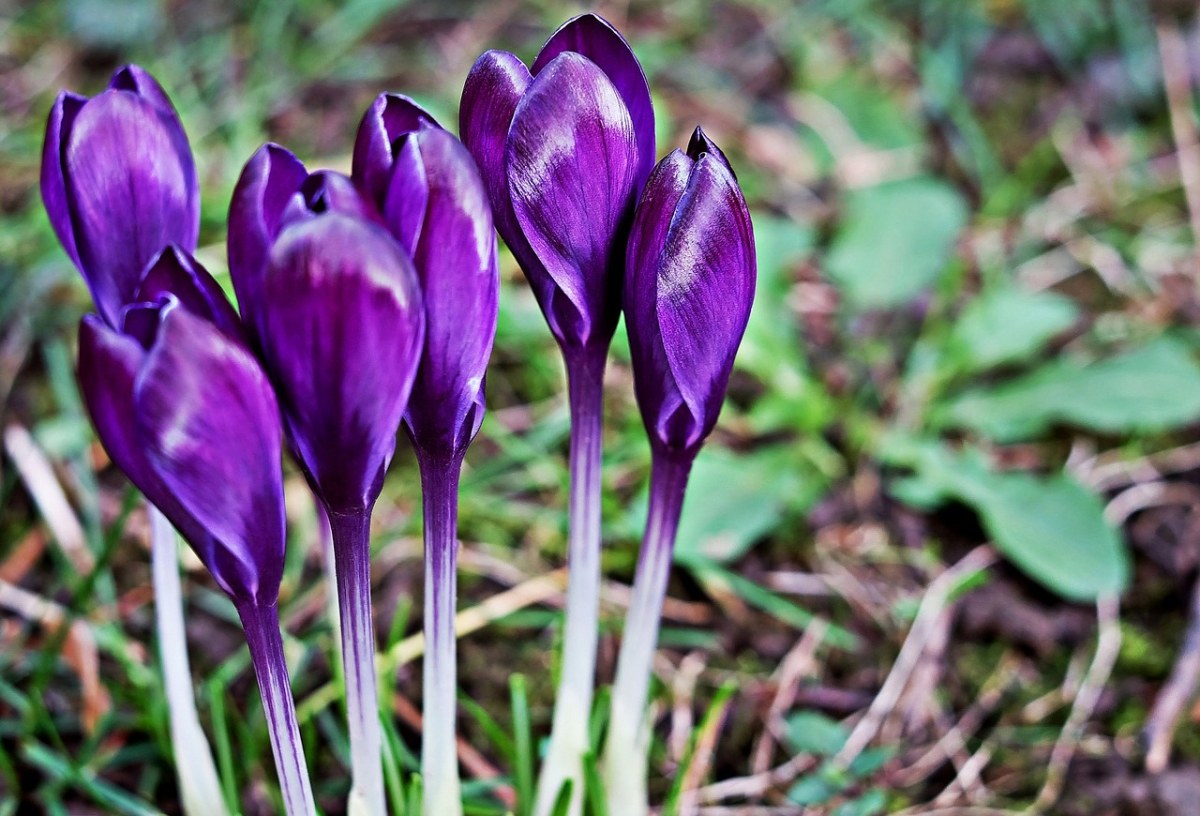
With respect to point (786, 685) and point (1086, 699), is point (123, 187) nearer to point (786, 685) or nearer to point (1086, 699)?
point (786, 685)

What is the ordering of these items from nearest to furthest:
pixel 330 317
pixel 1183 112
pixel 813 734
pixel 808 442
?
pixel 330 317 → pixel 813 734 → pixel 808 442 → pixel 1183 112

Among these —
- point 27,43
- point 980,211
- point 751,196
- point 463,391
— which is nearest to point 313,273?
point 463,391

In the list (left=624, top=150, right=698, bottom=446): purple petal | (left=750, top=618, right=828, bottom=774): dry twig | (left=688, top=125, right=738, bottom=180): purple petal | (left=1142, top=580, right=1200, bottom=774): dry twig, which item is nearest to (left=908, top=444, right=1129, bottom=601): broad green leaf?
(left=1142, top=580, right=1200, bottom=774): dry twig

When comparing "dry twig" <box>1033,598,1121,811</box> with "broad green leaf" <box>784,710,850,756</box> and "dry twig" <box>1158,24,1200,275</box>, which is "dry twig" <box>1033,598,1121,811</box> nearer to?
"broad green leaf" <box>784,710,850,756</box>

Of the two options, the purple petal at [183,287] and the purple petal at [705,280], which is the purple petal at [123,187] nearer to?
the purple petal at [183,287]

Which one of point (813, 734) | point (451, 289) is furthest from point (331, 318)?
point (813, 734)

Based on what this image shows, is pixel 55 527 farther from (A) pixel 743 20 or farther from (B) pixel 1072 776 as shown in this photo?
(A) pixel 743 20

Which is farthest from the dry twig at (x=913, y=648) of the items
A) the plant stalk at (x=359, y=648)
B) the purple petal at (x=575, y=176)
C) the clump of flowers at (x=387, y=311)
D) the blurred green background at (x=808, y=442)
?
the purple petal at (x=575, y=176)
